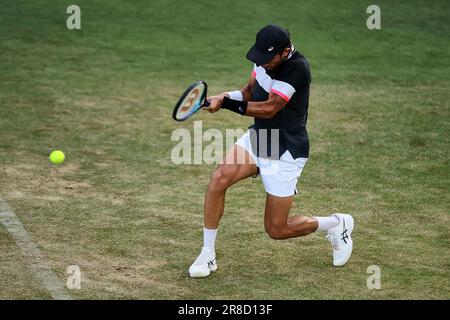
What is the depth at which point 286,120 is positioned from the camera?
9094 millimetres

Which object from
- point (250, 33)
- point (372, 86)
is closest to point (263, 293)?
point (372, 86)

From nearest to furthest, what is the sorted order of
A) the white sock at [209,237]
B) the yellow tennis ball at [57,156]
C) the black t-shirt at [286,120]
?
the black t-shirt at [286,120]
the white sock at [209,237]
the yellow tennis ball at [57,156]

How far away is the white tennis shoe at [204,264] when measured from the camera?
905 cm

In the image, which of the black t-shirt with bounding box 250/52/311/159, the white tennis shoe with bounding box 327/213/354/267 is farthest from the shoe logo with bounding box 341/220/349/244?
the black t-shirt with bounding box 250/52/311/159

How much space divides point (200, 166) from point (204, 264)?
3.83 metres

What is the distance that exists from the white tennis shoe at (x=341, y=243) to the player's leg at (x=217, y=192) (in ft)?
3.62

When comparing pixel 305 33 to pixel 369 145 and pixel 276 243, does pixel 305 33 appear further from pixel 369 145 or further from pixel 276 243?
pixel 276 243

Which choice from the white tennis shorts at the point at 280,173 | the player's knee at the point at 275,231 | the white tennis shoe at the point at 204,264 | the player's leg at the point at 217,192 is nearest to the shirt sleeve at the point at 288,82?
the white tennis shorts at the point at 280,173

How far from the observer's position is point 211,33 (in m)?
20.0

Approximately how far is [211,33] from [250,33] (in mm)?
874

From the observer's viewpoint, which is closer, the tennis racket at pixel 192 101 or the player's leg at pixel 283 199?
the tennis racket at pixel 192 101

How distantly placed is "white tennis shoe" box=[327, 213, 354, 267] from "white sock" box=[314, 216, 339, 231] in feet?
0.13

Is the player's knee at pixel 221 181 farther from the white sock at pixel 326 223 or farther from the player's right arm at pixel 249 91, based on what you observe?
the white sock at pixel 326 223

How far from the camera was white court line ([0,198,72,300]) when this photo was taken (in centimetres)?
861
